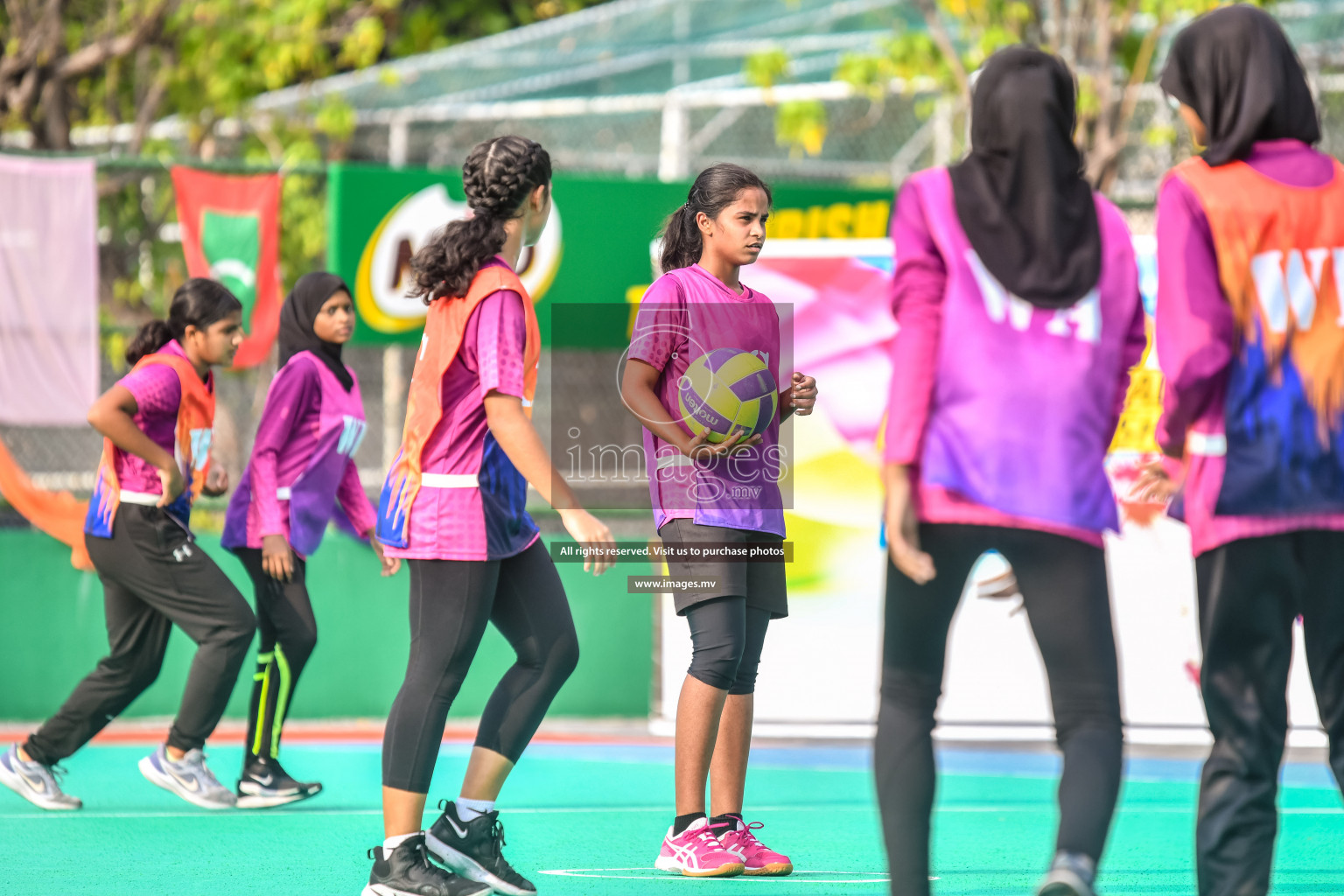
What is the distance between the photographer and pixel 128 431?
576 centimetres

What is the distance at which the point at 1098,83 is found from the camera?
33.1 ft

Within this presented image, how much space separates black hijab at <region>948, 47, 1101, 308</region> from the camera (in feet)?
10.6

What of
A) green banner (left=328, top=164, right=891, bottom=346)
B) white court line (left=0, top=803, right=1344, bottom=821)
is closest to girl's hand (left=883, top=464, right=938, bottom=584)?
white court line (left=0, top=803, right=1344, bottom=821)

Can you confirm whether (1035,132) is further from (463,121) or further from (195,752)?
(463,121)

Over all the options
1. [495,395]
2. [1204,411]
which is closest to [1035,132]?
[1204,411]

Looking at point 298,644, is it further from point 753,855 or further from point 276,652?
point 753,855

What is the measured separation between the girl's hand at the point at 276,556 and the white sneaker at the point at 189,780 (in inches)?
31.6

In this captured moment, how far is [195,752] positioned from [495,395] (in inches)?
113

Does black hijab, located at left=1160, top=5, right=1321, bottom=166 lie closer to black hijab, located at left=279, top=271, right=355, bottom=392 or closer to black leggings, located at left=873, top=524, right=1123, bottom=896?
black leggings, located at left=873, top=524, right=1123, bottom=896

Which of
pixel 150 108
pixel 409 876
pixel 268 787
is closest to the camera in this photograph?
pixel 409 876

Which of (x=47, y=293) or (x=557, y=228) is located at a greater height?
(x=557, y=228)

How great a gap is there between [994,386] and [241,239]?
254 inches

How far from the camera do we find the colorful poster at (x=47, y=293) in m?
8.37

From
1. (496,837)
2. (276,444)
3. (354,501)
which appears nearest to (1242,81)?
(496,837)
